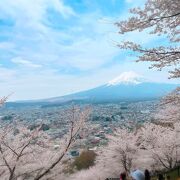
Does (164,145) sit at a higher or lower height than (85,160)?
higher

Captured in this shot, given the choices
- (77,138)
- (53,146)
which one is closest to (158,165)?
(53,146)

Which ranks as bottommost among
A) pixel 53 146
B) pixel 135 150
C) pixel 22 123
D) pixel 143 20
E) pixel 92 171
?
pixel 92 171

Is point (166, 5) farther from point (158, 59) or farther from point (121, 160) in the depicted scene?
point (121, 160)

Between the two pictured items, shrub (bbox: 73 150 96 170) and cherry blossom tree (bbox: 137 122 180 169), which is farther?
shrub (bbox: 73 150 96 170)

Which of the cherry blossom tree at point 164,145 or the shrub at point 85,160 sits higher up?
the cherry blossom tree at point 164,145

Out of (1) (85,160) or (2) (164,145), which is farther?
(1) (85,160)

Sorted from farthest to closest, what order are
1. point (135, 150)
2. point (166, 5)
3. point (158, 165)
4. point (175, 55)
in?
point (158, 165)
point (135, 150)
point (175, 55)
point (166, 5)

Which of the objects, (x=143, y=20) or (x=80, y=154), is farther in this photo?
(x=80, y=154)

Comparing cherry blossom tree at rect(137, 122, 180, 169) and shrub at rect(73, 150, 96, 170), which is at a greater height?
cherry blossom tree at rect(137, 122, 180, 169)

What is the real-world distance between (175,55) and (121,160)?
2349 cm

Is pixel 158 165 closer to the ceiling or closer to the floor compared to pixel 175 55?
closer to the floor

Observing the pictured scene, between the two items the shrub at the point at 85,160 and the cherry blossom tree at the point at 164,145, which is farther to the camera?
the shrub at the point at 85,160

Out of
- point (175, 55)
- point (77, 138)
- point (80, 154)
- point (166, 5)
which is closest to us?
point (166, 5)

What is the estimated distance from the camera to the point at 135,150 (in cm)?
3122
